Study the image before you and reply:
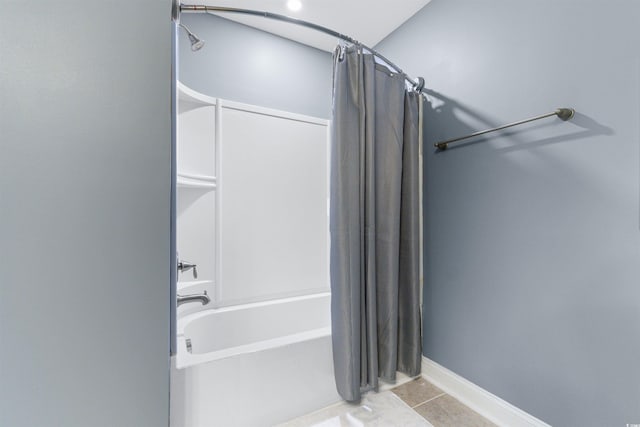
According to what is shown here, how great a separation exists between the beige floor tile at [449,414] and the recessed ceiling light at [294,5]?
2.54 m

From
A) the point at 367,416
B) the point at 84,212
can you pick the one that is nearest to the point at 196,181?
the point at 84,212

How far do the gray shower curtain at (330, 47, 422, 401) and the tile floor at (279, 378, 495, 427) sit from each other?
0.08 meters

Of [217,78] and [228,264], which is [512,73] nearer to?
[217,78]

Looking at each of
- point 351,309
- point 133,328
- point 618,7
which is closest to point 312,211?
point 351,309

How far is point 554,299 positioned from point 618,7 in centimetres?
117

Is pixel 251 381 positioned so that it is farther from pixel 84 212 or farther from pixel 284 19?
pixel 284 19

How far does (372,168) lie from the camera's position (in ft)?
4.71

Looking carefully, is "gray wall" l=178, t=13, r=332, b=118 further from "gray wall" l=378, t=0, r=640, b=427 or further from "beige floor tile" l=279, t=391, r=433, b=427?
Answer: "beige floor tile" l=279, t=391, r=433, b=427

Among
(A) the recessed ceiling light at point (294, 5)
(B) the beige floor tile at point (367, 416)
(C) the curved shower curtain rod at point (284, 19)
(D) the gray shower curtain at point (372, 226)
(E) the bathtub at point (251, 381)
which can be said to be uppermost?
(A) the recessed ceiling light at point (294, 5)

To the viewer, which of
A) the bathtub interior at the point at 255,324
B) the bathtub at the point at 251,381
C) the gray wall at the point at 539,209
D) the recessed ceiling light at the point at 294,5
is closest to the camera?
the gray wall at the point at 539,209

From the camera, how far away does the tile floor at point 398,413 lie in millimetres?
1249

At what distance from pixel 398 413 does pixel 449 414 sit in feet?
0.90

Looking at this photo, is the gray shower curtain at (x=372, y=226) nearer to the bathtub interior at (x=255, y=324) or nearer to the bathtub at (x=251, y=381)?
the bathtub at (x=251, y=381)

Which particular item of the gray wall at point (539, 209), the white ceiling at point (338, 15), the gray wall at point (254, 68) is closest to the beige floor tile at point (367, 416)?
the gray wall at point (539, 209)
